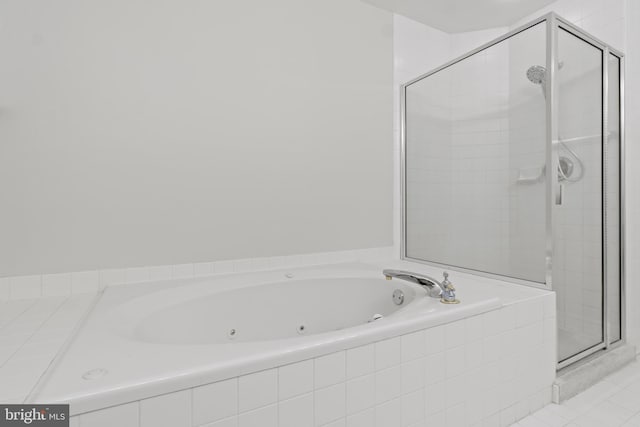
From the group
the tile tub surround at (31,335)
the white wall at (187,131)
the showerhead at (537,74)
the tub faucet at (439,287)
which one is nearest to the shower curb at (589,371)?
the tub faucet at (439,287)

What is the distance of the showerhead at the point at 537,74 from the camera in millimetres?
1582

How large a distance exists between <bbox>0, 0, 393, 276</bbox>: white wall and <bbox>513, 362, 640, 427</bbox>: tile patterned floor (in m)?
1.25

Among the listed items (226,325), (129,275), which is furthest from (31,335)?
(226,325)

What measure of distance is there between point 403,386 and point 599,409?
3.36 ft

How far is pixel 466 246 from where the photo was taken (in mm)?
2031

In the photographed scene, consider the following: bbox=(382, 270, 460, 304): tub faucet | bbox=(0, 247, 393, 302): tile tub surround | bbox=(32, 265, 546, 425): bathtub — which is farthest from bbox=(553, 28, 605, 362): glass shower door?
bbox=(0, 247, 393, 302): tile tub surround

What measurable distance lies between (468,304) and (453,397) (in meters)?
0.33

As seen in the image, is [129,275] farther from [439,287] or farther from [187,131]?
[439,287]

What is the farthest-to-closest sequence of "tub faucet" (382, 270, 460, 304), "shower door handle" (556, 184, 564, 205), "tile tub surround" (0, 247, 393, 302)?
1. "shower door handle" (556, 184, 564, 205)
2. "tile tub surround" (0, 247, 393, 302)
3. "tub faucet" (382, 270, 460, 304)

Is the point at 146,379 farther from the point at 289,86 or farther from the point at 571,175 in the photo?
the point at 571,175

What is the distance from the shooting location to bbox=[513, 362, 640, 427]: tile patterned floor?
1309 mm

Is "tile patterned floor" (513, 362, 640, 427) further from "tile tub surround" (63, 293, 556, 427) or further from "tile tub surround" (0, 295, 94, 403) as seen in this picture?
"tile tub surround" (0, 295, 94, 403)

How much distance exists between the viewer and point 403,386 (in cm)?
104

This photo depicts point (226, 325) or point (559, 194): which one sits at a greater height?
point (559, 194)
